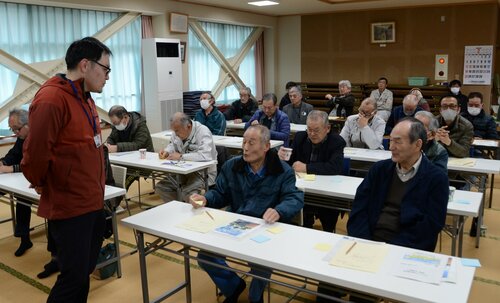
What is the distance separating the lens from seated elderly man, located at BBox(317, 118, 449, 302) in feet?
7.43

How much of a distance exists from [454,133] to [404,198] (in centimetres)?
238

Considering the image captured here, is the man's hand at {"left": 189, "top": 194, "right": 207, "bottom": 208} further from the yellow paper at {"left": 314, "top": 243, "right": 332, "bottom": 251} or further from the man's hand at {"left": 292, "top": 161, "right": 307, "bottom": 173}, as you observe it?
the man's hand at {"left": 292, "top": 161, "right": 307, "bottom": 173}

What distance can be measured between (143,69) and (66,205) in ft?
18.4

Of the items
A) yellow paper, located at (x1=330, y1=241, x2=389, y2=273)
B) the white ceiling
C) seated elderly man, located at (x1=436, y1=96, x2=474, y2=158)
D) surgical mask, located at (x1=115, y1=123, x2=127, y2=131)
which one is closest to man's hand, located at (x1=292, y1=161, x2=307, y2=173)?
seated elderly man, located at (x1=436, y1=96, x2=474, y2=158)

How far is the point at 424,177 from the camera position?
2.30 meters

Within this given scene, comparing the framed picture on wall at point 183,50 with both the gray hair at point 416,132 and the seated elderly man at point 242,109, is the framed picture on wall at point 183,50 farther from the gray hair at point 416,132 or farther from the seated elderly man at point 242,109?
the gray hair at point 416,132

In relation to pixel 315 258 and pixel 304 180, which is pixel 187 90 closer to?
pixel 304 180

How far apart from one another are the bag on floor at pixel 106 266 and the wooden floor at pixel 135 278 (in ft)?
0.13

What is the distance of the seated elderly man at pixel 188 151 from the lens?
413cm

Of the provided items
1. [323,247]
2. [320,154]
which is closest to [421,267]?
[323,247]

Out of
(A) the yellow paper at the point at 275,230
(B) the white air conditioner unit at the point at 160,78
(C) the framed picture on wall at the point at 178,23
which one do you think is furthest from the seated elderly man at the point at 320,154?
(C) the framed picture on wall at the point at 178,23

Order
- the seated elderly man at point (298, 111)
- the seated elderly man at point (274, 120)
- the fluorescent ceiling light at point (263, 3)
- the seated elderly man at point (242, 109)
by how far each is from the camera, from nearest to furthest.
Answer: the seated elderly man at point (274, 120)
the seated elderly man at point (298, 111)
the seated elderly man at point (242, 109)
the fluorescent ceiling light at point (263, 3)

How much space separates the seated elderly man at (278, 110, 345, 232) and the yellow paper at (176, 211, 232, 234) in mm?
1215

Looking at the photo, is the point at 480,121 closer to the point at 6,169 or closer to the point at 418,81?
the point at 418,81
